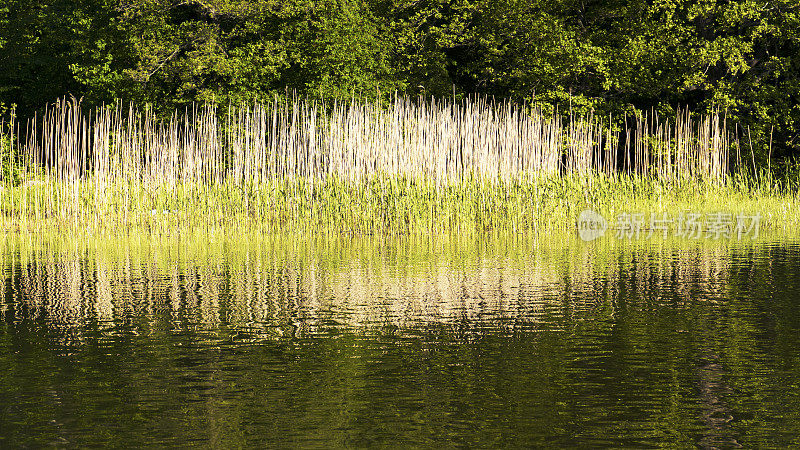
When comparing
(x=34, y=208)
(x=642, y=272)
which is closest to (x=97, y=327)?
(x=642, y=272)

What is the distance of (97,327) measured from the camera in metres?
8.24

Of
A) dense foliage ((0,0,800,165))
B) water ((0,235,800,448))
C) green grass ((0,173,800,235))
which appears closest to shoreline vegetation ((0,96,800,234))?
green grass ((0,173,800,235))

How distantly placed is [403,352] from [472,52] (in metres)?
23.4

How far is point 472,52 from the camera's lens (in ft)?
97.5

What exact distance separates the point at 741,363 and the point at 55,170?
514 inches

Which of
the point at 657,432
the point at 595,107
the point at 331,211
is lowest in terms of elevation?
the point at 657,432

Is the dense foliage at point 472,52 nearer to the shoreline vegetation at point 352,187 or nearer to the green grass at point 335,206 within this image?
the shoreline vegetation at point 352,187

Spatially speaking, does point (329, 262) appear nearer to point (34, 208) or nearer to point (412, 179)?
point (412, 179)

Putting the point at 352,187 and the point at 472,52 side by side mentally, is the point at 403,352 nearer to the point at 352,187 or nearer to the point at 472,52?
the point at 352,187

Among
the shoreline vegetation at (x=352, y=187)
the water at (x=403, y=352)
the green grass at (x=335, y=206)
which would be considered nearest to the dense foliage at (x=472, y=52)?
the shoreline vegetation at (x=352, y=187)

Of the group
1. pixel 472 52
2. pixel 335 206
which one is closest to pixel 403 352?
pixel 335 206

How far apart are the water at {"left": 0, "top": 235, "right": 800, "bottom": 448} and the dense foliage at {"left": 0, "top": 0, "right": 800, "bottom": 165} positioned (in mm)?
14738

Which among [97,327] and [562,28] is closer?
[97,327]

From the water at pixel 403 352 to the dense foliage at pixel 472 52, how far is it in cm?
1474
